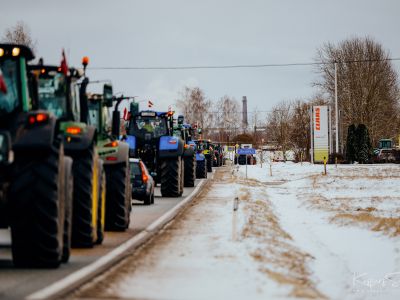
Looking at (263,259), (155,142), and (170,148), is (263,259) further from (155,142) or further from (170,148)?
(155,142)

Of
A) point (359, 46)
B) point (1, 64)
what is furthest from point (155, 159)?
point (359, 46)

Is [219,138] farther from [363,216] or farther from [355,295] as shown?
[355,295]

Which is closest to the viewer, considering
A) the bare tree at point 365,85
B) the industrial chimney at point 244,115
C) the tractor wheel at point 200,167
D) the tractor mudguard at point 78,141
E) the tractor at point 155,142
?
the tractor mudguard at point 78,141

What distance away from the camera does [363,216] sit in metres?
20.7

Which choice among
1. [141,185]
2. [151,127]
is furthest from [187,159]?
[141,185]

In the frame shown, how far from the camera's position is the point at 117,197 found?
→ 52.5ft

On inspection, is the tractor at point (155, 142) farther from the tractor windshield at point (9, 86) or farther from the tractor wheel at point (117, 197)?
the tractor windshield at point (9, 86)

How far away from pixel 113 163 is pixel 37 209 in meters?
6.22

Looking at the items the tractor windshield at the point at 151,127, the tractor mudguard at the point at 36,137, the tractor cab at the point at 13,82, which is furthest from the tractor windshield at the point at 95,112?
the tractor windshield at the point at 151,127

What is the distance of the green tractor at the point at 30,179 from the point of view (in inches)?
389

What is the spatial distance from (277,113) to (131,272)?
430 feet

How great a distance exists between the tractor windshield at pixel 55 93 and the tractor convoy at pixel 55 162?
14mm

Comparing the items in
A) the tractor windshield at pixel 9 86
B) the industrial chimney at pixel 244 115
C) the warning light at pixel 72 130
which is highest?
the industrial chimney at pixel 244 115

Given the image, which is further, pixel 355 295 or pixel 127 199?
pixel 127 199
